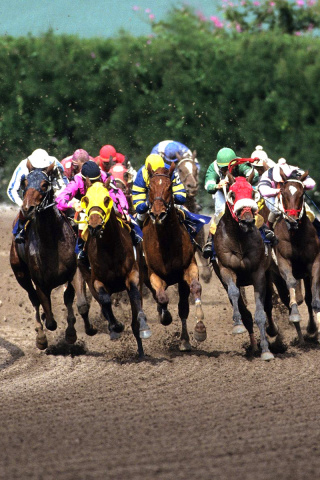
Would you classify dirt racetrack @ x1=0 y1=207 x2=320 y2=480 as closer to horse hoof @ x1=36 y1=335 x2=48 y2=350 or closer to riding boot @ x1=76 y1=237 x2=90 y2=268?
horse hoof @ x1=36 y1=335 x2=48 y2=350

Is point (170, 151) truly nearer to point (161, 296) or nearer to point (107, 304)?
point (161, 296)

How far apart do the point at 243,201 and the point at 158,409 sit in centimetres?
242

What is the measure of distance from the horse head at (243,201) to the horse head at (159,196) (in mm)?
571

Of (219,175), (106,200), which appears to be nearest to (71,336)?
(106,200)

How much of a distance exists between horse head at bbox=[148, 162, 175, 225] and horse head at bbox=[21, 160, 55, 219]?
3.42 ft

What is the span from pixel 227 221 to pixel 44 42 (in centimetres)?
1041

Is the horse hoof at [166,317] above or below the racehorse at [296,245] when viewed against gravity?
below

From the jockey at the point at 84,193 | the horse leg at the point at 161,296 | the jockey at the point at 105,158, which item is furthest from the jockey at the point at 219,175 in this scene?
the jockey at the point at 105,158

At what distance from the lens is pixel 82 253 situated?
9664 millimetres

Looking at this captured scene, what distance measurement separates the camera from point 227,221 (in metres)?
9.23

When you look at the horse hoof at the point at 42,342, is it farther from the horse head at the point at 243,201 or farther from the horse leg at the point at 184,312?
the horse head at the point at 243,201

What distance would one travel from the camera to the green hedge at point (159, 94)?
17500 millimetres

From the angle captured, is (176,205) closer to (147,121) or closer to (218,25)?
(147,121)

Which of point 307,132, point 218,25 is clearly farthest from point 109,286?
point 218,25
